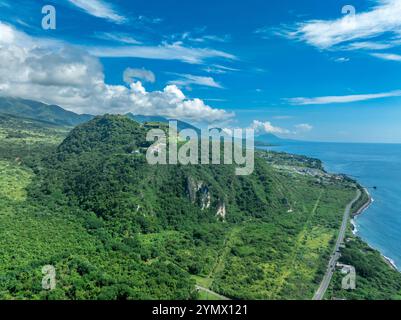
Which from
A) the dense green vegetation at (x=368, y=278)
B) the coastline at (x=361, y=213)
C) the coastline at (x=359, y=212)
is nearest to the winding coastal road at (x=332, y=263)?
the dense green vegetation at (x=368, y=278)

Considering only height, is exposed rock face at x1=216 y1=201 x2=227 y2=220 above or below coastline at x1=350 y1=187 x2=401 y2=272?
above

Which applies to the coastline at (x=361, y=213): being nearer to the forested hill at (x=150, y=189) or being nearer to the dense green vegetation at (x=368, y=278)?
the dense green vegetation at (x=368, y=278)

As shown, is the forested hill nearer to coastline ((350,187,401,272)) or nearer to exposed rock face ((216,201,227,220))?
→ exposed rock face ((216,201,227,220))

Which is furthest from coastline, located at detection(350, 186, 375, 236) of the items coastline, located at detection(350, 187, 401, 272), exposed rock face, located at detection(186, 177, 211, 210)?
exposed rock face, located at detection(186, 177, 211, 210)

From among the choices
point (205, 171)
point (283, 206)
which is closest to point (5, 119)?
point (205, 171)
